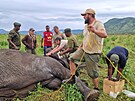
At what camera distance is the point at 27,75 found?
243 inches

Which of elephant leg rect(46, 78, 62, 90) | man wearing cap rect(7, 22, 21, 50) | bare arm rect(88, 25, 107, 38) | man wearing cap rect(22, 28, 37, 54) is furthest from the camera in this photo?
man wearing cap rect(22, 28, 37, 54)

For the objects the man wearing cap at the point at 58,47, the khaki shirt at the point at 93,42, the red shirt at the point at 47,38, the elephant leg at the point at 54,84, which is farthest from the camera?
the red shirt at the point at 47,38

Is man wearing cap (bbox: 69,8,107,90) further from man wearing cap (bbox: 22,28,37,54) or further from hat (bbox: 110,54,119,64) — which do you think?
man wearing cap (bbox: 22,28,37,54)

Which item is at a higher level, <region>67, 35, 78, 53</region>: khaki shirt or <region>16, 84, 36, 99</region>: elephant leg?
<region>67, 35, 78, 53</region>: khaki shirt

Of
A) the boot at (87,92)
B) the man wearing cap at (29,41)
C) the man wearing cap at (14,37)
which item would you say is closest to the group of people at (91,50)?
the boot at (87,92)

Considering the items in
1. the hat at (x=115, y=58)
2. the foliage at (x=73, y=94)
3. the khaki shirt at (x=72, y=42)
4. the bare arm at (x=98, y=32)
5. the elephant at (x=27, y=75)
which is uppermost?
the bare arm at (x=98, y=32)

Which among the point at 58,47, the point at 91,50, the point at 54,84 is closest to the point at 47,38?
the point at 58,47

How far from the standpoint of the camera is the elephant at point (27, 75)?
591 cm

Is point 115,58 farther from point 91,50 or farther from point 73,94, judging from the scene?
point 73,94

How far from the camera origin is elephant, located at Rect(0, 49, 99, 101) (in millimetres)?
5910

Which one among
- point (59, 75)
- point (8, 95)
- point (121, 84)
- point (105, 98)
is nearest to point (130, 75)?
point (121, 84)

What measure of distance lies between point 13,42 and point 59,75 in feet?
8.86

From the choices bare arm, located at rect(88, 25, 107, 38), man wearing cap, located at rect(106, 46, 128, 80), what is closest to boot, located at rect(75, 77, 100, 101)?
man wearing cap, located at rect(106, 46, 128, 80)

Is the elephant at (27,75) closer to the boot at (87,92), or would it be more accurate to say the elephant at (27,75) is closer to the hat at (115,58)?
the boot at (87,92)
